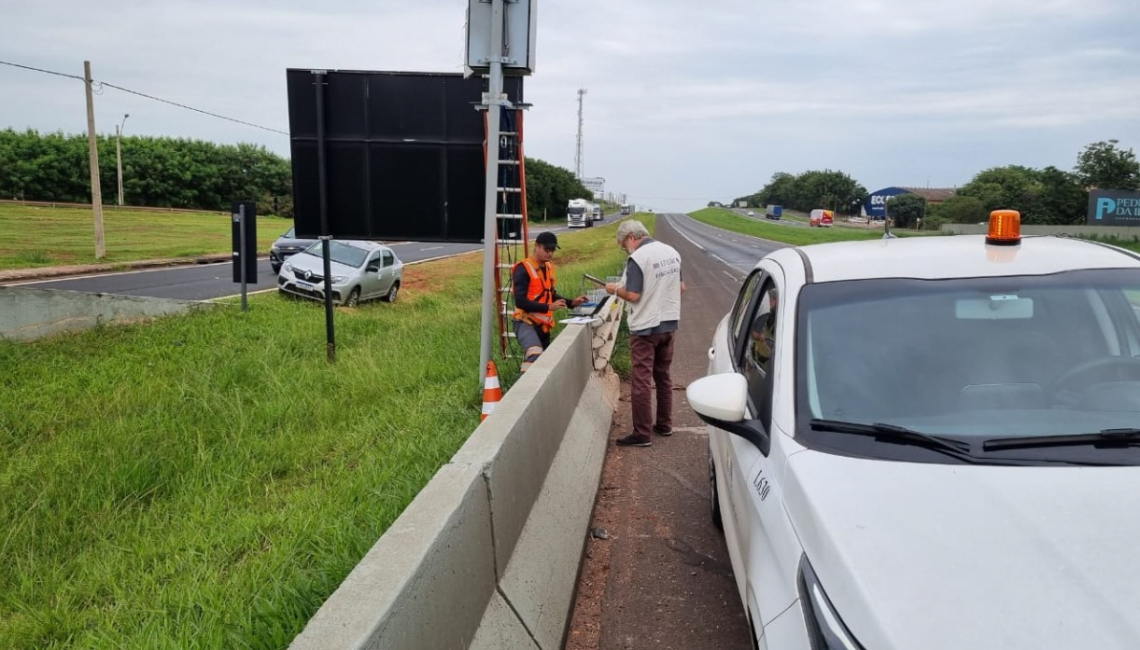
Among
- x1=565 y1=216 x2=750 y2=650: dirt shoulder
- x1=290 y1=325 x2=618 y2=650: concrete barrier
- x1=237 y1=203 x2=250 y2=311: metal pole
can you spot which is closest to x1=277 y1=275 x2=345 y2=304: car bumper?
x1=237 y1=203 x2=250 y2=311: metal pole

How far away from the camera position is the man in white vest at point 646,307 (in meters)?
6.64

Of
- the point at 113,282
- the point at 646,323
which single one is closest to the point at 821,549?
the point at 646,323

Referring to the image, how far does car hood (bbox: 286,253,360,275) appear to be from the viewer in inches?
709

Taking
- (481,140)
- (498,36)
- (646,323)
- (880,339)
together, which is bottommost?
(646,323)

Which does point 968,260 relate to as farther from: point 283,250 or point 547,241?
point 283,250

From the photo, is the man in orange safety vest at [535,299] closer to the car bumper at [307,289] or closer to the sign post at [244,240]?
the sign post at [244,240]

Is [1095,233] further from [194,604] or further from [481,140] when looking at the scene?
[194,604]

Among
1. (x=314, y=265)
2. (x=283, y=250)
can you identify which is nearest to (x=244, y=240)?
(x=314, y=265)

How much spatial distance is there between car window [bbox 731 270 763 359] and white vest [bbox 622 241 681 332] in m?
1.42

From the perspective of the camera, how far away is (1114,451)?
2.60 metres

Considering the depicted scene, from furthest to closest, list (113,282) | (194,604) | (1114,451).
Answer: (113,282) < (194,604) < (1114,451)

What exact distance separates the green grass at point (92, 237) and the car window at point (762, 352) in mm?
25691

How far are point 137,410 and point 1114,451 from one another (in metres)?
7.66

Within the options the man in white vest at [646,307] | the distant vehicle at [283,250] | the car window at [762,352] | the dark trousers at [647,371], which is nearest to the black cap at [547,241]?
the man in white vest at [646,307]
